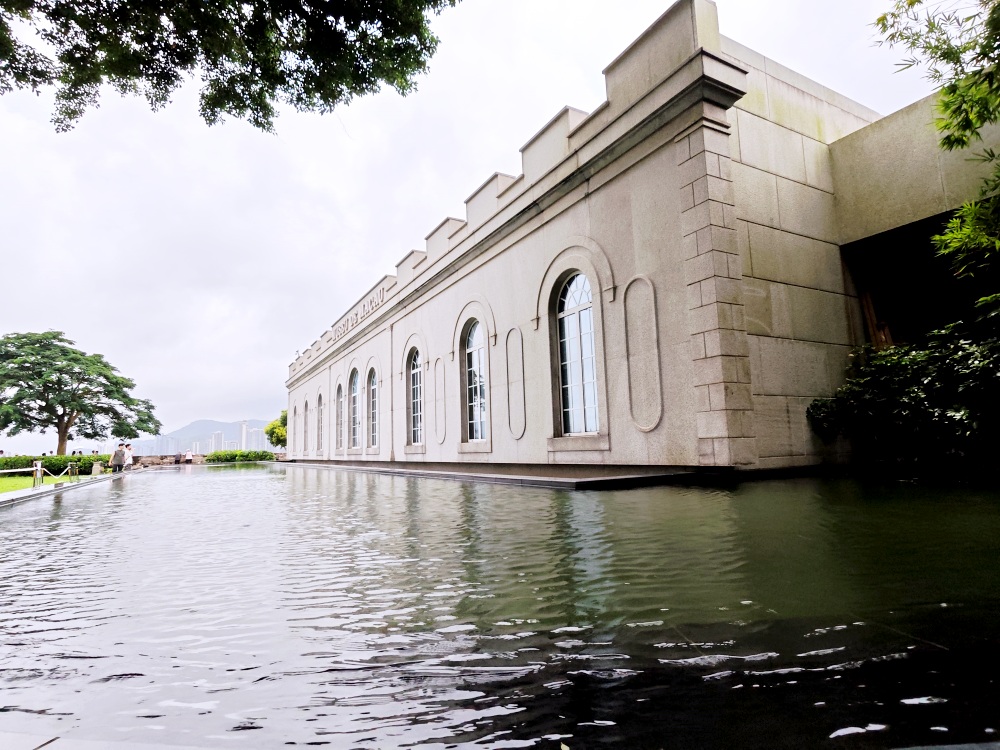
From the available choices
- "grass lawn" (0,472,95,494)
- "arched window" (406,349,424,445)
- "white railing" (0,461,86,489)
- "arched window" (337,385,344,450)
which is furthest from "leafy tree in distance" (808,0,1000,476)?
"arched window" (337,385,344,450)

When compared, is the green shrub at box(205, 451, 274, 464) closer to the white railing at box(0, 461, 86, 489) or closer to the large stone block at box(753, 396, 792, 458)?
the white railing at box(0, 461, 86, 489)

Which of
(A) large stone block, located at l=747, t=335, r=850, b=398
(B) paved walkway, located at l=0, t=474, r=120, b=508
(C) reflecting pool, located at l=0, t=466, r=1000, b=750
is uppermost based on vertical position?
(A) large stone block, located at l=747, t=335, r=850, b=398

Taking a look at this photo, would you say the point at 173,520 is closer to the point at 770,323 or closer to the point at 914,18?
the point at 770,323

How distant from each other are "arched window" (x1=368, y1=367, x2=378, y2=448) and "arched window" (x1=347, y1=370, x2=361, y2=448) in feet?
5.80

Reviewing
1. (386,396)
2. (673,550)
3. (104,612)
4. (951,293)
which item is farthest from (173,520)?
(386,396)

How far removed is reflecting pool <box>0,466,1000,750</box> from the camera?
4.16 feet

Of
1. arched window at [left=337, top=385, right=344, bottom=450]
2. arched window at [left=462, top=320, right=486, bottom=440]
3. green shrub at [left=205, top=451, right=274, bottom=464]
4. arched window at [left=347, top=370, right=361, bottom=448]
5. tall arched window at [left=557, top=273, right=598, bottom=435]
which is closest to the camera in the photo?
tall arched window at [left=557, top=273, right=598, bottom=435]

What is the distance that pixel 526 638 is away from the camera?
1.85 metres

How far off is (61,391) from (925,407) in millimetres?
45021

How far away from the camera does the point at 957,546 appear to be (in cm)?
296

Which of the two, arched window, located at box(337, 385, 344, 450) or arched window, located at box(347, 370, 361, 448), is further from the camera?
arched window, located at box(337, 385, 344, 450)

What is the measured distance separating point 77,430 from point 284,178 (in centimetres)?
3801

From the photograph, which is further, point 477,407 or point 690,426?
point 477,407

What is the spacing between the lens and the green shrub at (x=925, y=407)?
720 centimetres
